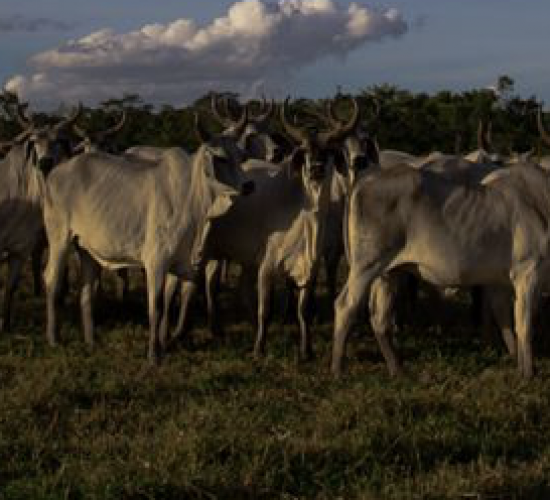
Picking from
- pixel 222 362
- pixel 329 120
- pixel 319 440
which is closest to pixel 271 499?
pixel 319 440

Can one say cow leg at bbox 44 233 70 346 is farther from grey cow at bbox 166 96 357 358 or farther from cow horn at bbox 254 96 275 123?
cow horn at bbox 254 96 275 123

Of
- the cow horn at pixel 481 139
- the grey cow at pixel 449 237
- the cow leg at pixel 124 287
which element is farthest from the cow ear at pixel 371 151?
the cow leg at pixel 124 287

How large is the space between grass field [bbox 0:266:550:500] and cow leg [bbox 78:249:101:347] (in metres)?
0.24

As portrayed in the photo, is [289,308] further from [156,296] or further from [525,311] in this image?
[525,311]

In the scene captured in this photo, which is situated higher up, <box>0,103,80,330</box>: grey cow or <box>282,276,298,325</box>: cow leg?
<box>0,103,80,330</box>: grey cow

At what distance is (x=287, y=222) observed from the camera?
10.0 meters

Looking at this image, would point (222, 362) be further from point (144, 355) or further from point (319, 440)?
point (319, 440)

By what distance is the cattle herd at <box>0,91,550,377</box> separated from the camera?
28.2 ft

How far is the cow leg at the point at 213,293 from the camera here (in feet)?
34.3

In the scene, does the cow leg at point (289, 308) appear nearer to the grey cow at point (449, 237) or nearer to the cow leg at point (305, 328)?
the cow leg at point (305, 328)

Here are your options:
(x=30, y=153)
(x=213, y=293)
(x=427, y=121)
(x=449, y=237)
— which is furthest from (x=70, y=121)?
(x=427, y=121)

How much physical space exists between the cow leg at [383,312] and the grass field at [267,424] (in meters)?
0.19

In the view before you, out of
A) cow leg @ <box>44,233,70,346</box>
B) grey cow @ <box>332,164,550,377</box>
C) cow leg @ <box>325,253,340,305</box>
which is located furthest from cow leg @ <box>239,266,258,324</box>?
grey cow @ <box>332,164,550,377</box>

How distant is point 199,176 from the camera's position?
372 inches
